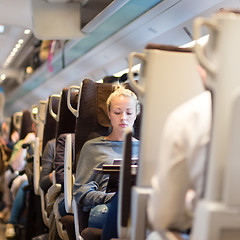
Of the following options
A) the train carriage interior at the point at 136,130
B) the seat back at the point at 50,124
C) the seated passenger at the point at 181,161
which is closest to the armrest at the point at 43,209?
the train carriage interior at the point at 136,130

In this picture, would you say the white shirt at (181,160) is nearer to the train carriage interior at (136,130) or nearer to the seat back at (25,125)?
the train carriage interior at (136,130)

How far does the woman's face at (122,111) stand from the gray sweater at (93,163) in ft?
0.63

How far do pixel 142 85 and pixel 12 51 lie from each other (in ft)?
45.3

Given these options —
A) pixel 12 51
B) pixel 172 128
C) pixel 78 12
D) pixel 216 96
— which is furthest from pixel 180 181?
pixel 12 51

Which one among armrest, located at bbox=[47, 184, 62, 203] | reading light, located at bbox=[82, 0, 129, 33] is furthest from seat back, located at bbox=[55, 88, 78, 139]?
reading light, located at bbox=[82, 0, 129, 33]

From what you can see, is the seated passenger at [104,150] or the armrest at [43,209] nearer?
the seated passenger at [104,150]

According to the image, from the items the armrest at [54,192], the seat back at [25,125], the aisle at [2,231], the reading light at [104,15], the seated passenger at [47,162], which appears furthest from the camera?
the seat back at [25,125]

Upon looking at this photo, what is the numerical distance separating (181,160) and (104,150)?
2423 mm

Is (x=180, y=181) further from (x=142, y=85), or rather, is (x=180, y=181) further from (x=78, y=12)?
(x=78, y=12)

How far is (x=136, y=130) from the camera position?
16.4ft

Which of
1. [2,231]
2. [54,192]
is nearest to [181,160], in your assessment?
[54,192]

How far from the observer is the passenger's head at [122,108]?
460cm

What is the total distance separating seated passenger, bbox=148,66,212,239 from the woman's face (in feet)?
7.01

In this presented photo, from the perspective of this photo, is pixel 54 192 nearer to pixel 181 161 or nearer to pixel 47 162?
pixel 47 162
